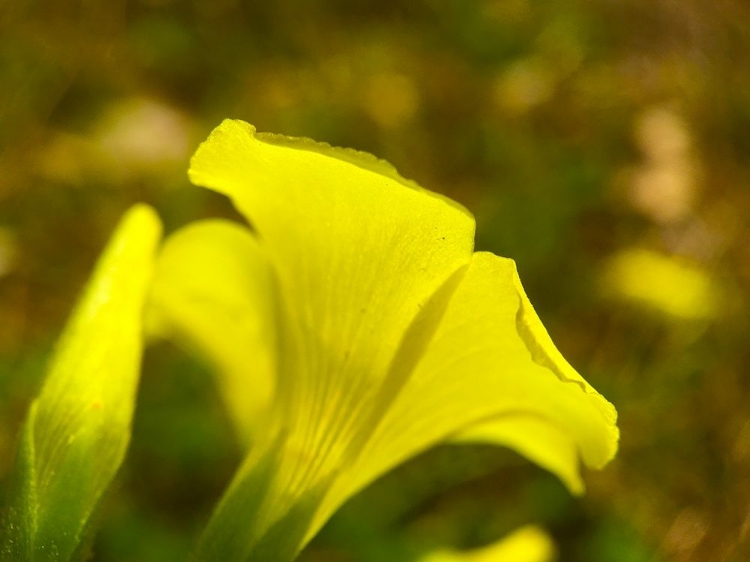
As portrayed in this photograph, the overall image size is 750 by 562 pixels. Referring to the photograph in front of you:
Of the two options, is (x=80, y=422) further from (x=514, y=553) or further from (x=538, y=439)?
(x=514, y=553)

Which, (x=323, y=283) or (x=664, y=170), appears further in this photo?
(x=664, y=170)

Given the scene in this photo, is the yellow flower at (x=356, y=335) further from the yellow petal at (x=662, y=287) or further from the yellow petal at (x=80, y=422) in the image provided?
the yellow petal at (x=662, y=287)

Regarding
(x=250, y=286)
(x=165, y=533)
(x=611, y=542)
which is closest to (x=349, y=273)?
(x=250, y=286)

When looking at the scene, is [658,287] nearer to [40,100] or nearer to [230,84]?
[230,84]

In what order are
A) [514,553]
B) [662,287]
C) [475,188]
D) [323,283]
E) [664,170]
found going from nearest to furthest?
1. [323,283]
2. [514,553]
3. [662,287]
4. [475,188]
5. [664,170]

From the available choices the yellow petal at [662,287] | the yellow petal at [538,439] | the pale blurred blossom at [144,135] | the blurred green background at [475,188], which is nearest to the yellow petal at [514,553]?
the yellow petal at [538,439]

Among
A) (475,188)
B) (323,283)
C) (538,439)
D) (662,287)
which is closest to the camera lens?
(323,283)

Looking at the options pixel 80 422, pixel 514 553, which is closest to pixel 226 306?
pixel 80 422
